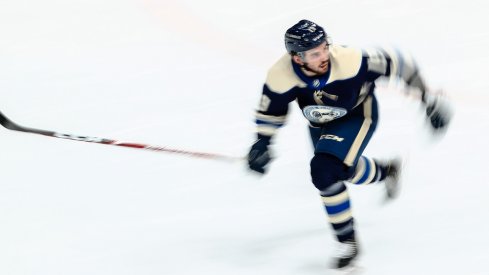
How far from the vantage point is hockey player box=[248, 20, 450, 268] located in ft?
10.5

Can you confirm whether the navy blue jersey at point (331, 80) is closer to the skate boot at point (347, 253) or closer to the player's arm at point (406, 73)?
the player's arm at point (406, 73)

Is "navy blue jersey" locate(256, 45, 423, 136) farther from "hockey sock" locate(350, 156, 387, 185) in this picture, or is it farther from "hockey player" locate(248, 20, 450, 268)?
"hockey sock" locate(350, 156, 387, 185)

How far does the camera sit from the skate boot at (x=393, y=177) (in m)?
3.89

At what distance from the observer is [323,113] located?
340 cm

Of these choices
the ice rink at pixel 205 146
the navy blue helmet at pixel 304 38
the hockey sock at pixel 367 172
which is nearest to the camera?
the navy blue helmet at pixel 304 38

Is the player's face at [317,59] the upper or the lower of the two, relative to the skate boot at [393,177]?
upper

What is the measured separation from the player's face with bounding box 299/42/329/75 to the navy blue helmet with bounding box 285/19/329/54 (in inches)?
0.9

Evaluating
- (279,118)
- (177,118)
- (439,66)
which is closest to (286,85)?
(279,118)

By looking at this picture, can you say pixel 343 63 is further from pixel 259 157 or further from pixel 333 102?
pixel 259 157

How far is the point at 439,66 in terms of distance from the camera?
18.8 feet

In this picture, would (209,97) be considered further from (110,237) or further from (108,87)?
(110,237)

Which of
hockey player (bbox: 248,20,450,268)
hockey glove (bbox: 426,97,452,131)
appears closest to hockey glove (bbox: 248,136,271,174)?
hockey player (bbox: 248,20,450,268)

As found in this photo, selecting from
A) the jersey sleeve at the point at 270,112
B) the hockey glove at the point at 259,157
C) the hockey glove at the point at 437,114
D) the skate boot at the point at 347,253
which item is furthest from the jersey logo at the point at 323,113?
the skate boot at the point at 347,253

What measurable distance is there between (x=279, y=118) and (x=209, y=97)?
2.15 m
